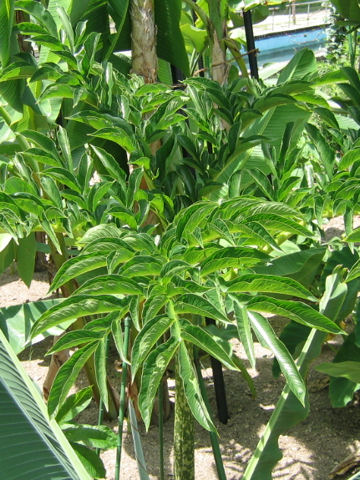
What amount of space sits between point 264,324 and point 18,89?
43.8 inches

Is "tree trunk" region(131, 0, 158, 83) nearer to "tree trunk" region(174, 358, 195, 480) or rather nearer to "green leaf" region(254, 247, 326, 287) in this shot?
"green leaf" region(254, 247, 326, 287)

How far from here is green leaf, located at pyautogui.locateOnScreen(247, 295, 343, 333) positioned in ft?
2.66

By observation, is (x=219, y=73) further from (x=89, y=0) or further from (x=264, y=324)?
(x=264, y=324)

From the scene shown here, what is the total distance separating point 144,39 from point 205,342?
1.14 m

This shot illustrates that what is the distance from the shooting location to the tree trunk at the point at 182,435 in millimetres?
1158

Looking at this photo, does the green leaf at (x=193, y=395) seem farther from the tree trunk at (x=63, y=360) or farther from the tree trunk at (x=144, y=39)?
the tree trunk at (x=144, y=39)

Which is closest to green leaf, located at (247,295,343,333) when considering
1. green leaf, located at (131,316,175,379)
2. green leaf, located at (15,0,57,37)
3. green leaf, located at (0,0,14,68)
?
green leaf, located at (131,316,175,379)

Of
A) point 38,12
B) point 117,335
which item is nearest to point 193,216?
point 117,335

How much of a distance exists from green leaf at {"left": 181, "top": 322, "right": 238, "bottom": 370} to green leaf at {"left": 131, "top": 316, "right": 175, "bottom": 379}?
0.09ft

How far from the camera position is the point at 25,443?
0.72 metres

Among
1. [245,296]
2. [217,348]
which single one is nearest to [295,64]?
[245,296]

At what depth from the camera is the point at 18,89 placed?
164cm

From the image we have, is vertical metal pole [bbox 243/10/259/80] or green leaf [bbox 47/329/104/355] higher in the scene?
vertical metal pole [bbox 243/10/259/80]

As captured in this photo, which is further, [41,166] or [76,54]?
[41,166]
